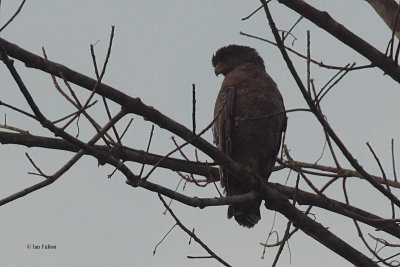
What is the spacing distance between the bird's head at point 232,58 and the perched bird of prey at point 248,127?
61 cm

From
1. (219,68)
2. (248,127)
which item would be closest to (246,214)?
(248,127)

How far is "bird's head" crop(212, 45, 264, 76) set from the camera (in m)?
7.68

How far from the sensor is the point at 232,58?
7789 millimetres

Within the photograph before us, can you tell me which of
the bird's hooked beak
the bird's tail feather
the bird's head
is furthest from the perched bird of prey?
the bird's hooked beak

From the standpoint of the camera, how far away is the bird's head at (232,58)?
25.2ft

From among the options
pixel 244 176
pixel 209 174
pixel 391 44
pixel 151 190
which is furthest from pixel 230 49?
pixel 151 190

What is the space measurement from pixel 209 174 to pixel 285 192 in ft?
1.97

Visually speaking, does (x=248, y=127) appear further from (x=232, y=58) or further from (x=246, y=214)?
(x=232, y=58)

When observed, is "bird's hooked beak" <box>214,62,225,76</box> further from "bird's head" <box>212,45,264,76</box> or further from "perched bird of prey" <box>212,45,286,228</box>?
"perched bird of prey" <box>212,45,286,228</box>

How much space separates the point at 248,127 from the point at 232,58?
138 centimetres

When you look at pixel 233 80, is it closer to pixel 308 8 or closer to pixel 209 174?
pixel 209 174

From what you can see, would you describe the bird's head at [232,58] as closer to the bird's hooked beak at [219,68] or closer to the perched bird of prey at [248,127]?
the bird's hooked beak at [219,68]

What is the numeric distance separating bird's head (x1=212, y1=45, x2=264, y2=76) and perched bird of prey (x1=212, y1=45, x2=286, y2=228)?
0.61 meters

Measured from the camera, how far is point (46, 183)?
353 centimetres
